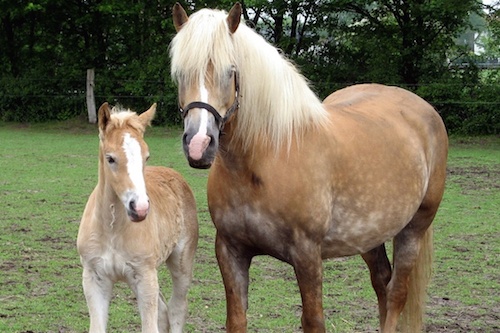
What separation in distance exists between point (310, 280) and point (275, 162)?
0.57 meters

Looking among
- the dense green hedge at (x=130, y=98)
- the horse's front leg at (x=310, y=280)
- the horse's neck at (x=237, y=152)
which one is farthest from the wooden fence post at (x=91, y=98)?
Answer: the horse's front leg at (x=310, y=280)

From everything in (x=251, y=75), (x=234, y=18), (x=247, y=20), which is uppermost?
(x=247, y=20)

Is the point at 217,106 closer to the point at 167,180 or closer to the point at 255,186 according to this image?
the point at 255,186

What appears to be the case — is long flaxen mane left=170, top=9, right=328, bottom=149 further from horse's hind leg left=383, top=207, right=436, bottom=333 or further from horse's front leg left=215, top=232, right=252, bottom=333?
horse's hind leg left=383, top=207, right=436, bottom=333

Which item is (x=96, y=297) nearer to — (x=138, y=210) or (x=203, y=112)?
(x=138, y=210)

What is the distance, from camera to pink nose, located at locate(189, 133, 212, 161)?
120 inches

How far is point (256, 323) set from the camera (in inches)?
189

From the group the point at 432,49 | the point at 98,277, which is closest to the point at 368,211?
the point at 98,277

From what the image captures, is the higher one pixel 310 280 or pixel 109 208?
pixel 109 208

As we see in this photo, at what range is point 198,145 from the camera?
3.05 m

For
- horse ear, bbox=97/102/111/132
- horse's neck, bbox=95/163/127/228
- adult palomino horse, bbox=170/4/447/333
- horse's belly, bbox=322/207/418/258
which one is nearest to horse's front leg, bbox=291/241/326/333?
adult palomino horse, bbox=170/4/447/333

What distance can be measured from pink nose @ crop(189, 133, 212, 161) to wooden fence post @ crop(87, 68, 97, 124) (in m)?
16.4

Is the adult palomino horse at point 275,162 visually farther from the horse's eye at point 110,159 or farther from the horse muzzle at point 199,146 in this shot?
the horse's eye at point 110,159

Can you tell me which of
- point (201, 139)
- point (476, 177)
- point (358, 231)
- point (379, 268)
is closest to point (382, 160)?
point (358, 231)
